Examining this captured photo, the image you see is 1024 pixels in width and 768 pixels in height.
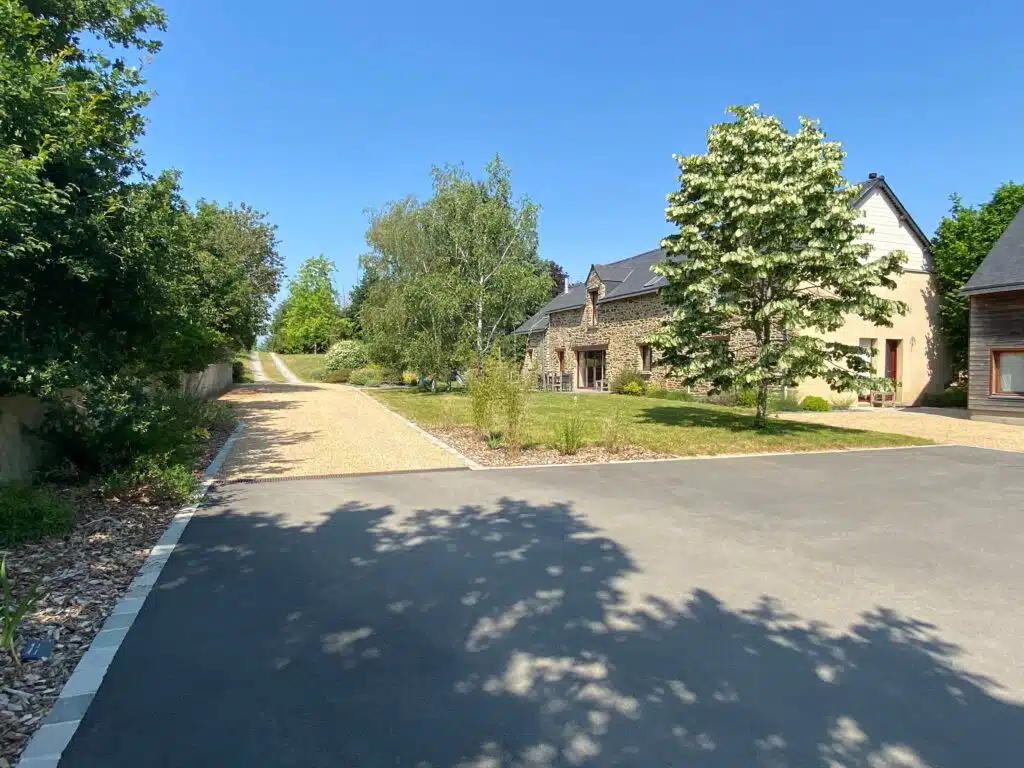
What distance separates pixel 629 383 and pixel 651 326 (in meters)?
2.55

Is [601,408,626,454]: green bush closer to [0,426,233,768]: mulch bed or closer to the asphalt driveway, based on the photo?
the asphalt driveway

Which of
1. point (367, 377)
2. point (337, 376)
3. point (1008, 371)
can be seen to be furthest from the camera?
point (337, 376)

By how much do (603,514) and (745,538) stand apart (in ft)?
4.58

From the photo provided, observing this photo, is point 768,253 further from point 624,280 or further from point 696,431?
point 624,280

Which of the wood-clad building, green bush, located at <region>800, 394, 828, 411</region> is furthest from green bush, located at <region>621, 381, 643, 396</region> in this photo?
the wood-clad building

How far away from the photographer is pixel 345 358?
42.5 meters

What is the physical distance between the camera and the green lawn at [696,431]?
36.5 feet

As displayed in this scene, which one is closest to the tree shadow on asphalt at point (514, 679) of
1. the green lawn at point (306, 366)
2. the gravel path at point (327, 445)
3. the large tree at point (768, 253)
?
the gravel path at point (327, 445)

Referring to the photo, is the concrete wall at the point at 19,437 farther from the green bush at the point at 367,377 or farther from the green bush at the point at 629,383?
the green bush at the point at 367,377

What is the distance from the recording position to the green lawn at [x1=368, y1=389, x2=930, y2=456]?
11.1 metres

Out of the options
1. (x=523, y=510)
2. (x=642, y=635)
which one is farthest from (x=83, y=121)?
(x=642, y=635)

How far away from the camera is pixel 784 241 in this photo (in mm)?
12234

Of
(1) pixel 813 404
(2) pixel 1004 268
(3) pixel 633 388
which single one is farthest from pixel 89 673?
(3) pixel 633 388

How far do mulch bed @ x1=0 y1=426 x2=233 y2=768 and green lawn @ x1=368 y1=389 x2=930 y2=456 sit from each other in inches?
251
